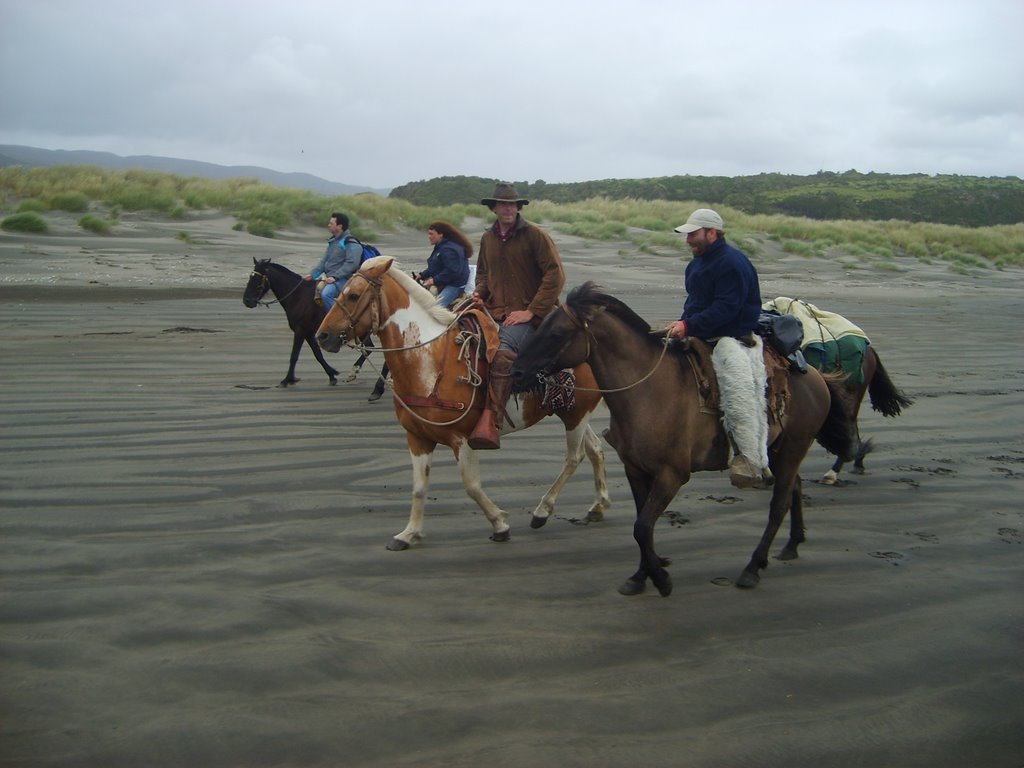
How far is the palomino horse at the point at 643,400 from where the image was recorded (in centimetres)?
548

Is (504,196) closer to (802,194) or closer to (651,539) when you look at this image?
(651,539)

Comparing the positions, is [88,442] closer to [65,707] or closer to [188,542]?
[188,542]

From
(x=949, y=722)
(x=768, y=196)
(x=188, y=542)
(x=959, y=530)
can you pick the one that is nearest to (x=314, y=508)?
(x=188, y=542)

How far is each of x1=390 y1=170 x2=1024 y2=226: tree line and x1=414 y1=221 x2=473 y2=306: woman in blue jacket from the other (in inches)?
1650

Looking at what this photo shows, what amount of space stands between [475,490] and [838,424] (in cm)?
268

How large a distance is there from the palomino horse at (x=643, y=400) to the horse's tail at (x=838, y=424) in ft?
3.25

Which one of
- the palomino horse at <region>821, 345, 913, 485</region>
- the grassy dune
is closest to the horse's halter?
the palomino horse at <region>821, 345, 913, 485</region>

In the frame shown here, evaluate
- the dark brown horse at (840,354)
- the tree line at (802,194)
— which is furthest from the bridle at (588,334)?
the tree line at (802,194)

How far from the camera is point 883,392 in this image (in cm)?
866

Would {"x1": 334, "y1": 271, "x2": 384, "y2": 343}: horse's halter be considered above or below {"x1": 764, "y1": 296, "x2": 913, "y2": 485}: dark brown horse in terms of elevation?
above

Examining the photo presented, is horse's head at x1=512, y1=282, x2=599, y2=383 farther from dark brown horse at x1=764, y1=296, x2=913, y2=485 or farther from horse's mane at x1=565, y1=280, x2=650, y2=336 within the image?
dark brown horse at x1=764, y1=296, x2=913, y2=485

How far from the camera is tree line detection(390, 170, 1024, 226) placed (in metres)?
58.1

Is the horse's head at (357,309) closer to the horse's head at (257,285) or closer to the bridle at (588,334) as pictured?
the bridle at (588,334)

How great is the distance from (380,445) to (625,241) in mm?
23029
